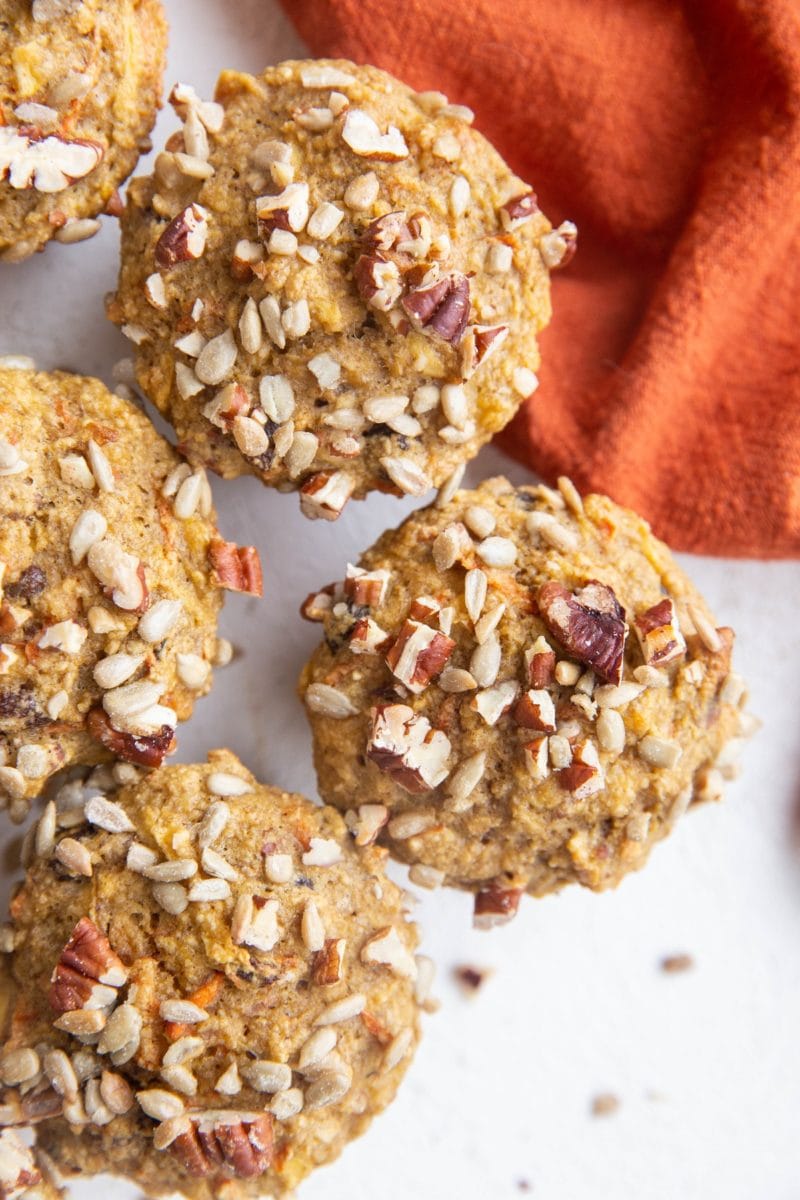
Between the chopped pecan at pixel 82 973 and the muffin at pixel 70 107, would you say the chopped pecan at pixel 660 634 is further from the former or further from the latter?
the muffin at pixel 70 107

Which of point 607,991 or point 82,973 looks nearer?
point 82,973

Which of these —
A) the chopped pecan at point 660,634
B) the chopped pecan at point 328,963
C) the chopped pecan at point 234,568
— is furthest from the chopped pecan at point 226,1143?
the chopped pecan at point 660,634

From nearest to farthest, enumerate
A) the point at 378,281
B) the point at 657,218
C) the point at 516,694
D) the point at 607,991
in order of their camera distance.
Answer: the point at 378,281 < the point at 516,694 < the point at 657,218 < the point at 607,991

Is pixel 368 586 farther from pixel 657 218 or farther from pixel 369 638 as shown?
pixel 657 218

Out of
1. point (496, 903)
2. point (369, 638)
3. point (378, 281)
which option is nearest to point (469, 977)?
point (496, 903)

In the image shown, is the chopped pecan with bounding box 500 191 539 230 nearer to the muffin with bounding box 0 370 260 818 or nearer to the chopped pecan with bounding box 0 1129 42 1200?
the muffin with bounding box 0 370 260 818

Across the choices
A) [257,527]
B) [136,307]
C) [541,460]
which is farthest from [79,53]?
[541,460]

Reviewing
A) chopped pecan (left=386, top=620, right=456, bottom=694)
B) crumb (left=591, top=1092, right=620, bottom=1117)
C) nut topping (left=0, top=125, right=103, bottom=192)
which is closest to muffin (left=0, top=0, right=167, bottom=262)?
nut topping (left=0, top=125, right=103, bottom=192)
